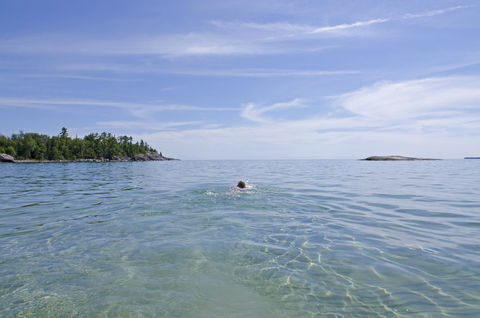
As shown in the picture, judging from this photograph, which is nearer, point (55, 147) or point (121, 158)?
point (55, 147)

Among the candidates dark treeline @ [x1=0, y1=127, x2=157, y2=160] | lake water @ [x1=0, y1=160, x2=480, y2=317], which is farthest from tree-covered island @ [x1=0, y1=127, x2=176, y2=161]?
lake water @ [x1=0, y1=160, x2=480, y2=317]

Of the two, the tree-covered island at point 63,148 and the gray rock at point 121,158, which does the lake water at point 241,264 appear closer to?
the tree-covered island at point 63,148

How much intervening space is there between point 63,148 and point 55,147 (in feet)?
20.1

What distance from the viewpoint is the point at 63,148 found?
146 meters

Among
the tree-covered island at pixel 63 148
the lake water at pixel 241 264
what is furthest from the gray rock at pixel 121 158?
the lake water at pixel 241 264

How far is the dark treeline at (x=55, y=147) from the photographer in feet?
440

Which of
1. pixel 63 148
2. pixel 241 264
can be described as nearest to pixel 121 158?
pixel 63 148

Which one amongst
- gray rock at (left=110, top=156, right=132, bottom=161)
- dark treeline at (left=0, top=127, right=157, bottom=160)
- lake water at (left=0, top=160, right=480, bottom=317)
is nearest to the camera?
lake water at (left=0, top=160, right=480, bottom=317)

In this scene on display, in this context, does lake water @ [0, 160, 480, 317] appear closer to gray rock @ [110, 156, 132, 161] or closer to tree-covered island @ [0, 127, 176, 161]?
tree-covered island @ [0, 127, 176, 161]

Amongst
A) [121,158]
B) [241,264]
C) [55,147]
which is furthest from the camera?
[121,158]

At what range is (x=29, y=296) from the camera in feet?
13.4

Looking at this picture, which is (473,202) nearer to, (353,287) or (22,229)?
(353,287)

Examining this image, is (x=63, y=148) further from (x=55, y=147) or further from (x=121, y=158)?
(x=121, y=158)

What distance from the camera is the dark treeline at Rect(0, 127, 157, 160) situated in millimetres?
134000
